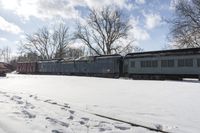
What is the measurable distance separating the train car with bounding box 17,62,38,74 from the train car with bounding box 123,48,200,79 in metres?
27.0

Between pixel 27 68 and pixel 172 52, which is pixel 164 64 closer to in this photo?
pixel 172 52

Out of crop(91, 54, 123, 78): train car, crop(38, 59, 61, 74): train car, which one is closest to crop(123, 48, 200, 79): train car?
crop(91, 54, 123, 78): train car

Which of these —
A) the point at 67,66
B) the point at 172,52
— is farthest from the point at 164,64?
the point at 67,66

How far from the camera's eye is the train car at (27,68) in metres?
56.7

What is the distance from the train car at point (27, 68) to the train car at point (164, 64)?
88.5 ft

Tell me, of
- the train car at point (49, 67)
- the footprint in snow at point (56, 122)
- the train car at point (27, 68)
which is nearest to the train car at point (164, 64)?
the train car at point (49, 67)

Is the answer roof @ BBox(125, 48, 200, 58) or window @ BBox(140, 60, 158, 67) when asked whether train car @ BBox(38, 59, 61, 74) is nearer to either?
roof @ BBox(125, 48, 200, 58)

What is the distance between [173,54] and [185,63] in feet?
5.02

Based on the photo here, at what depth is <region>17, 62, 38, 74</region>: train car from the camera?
56.7 metres

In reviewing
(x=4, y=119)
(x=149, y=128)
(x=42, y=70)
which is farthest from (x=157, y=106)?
(x=42, y=70)

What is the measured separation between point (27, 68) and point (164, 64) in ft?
122

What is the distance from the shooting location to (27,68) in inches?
2352

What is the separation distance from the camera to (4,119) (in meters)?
8.32

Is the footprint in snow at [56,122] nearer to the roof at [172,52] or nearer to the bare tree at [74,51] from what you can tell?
the roof at [172,52]
